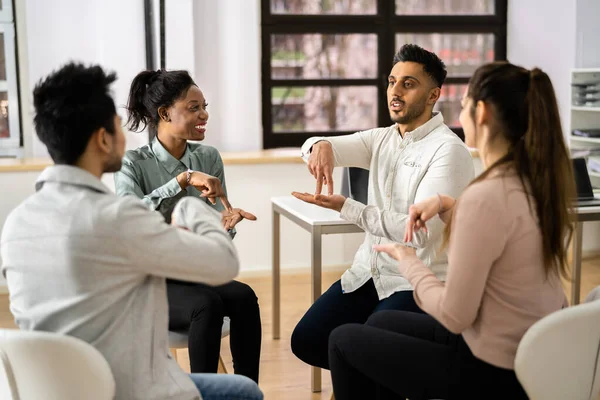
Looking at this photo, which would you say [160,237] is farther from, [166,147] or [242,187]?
[242,187]

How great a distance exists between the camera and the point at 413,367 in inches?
62.5

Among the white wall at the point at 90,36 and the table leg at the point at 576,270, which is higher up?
the white wall at the point at 90,36

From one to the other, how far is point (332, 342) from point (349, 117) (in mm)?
3511

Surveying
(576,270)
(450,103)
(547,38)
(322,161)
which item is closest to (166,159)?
(322,161)

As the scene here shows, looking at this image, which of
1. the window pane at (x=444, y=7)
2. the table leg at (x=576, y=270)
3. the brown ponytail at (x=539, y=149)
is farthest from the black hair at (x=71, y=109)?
the window pane at (x=444, y=7)

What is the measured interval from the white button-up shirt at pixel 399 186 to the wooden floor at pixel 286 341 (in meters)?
0.64

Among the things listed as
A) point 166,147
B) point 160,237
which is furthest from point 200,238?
point 166,147

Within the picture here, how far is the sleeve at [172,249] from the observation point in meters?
1.29

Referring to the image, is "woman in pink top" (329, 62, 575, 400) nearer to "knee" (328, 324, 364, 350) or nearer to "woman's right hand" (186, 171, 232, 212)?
"knee" (328, 324, 364, 350)

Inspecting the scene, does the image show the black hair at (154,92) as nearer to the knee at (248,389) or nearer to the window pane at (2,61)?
the knee at (248,389)

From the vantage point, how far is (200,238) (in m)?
1.35

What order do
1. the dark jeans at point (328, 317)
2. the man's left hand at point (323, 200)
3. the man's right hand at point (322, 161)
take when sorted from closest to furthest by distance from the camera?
the man's left hand at point (323, 200) → the dark jeans at point (328, 317) → the man's right hand at point (322, 161)

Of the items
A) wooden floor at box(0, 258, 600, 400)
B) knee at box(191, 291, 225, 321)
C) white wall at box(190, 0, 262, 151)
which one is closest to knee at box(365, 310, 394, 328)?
knee at box(191, 291, 225, 321)

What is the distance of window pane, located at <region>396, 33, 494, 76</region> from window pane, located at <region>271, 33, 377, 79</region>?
36cm
